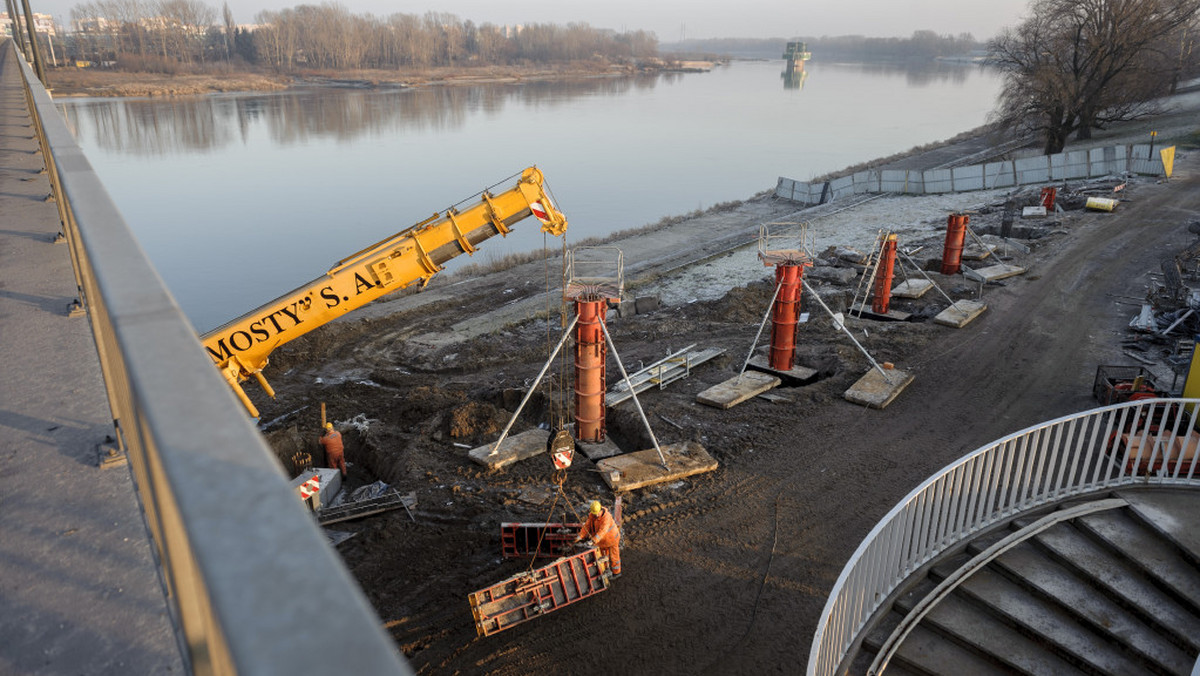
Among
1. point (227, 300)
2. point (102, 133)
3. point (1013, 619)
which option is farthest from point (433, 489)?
point (102, 133)

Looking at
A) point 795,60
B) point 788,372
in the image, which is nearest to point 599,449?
point 788,372

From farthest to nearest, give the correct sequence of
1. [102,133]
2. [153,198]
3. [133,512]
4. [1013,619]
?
[102,133]
[153,198]
[1013,619]
[133,512]

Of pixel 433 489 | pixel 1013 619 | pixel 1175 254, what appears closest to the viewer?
pixel 1013 619

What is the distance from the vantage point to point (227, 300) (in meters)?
27.9

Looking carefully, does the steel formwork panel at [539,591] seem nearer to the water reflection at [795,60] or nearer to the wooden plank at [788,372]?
the wooden plank at [788,372]

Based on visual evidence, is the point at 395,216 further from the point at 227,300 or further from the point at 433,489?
the point at 433,489

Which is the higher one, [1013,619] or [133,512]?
[133,512]

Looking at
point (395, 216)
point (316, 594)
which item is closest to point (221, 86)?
point (395, 216)

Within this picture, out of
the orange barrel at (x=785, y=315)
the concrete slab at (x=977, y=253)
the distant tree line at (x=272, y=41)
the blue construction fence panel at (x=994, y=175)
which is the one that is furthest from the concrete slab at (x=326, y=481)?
the distant tree line at (x=272, y=41)

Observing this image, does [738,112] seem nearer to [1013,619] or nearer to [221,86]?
[221,86]

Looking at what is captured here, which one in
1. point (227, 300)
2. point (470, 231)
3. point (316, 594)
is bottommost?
point (227, 300)

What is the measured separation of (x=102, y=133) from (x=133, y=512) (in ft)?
208

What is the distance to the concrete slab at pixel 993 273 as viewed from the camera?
23250 mm

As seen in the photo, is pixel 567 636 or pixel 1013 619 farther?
pixel 567 636
